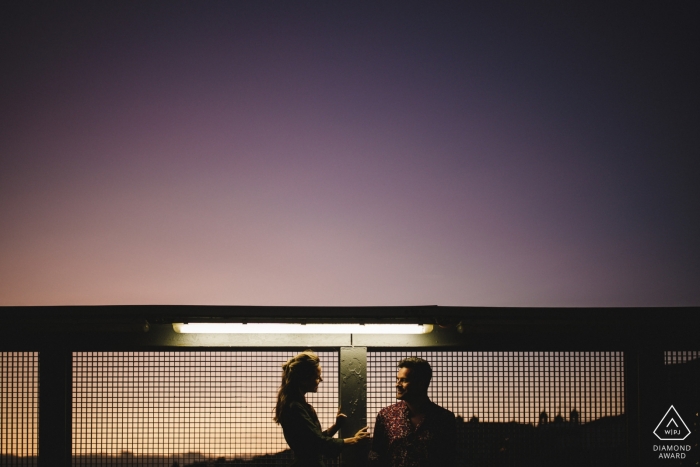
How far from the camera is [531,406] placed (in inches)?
219

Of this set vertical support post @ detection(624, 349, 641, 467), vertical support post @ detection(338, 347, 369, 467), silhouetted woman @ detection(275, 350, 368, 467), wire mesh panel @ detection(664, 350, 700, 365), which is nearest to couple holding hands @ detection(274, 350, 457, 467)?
silhouetted woman @ detection(275, 350, 368, 467)

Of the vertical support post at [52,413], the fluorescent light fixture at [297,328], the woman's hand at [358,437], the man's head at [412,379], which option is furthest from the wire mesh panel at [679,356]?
the vertical support post at [52,413]

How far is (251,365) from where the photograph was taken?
545 centimetres

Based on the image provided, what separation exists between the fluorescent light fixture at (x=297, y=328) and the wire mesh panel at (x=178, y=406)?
34cm

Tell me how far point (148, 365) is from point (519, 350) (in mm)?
4110

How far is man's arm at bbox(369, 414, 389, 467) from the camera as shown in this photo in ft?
15.1

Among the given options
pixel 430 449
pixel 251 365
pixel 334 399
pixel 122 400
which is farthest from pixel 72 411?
pixel 430 449

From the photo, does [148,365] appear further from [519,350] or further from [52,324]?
[519,350]

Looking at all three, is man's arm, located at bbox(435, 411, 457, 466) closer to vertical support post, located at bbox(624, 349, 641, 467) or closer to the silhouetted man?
the silhouetted man

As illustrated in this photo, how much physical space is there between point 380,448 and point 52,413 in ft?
11.5

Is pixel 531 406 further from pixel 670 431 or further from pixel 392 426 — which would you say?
pixel 392 426

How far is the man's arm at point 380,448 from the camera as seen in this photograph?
461 cm

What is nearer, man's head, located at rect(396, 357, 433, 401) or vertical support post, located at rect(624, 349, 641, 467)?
man's head, located at rect(396, 357, 433, 401)

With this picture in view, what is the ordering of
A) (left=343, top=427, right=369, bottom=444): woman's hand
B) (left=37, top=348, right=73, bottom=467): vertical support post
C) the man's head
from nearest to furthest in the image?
the man's head, (left=343, top=427, right=369, bottom=444): woman's hand, (left=37, top=348, right=73, bottom=467): vertical support post
